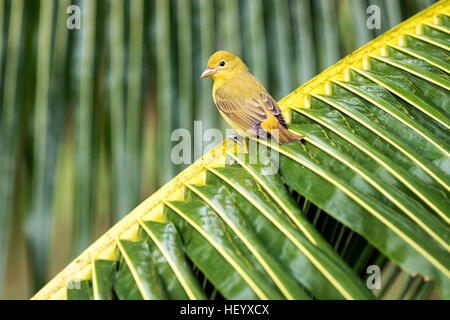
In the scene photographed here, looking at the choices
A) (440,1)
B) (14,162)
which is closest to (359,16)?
(440,1)

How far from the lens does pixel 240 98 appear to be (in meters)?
1.71

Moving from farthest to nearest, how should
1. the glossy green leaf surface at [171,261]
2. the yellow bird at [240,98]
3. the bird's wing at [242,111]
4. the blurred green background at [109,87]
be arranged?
the bird's wing at [242,111], the yellow bird at [240,98], the blurred green background at [109,87], the glossy green leaf surface at [171,261]

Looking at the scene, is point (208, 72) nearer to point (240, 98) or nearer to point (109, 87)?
point (240, 98)

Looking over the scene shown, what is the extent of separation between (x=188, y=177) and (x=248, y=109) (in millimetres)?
595

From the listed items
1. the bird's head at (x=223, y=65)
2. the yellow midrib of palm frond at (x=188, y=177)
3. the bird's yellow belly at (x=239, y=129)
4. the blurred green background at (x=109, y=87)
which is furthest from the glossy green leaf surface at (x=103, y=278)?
the bird's head at (x=223, y=65)

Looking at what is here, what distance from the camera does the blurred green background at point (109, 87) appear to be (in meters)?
1.25

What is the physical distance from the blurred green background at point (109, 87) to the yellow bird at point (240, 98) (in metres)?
0.06

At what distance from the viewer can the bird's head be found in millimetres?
1641

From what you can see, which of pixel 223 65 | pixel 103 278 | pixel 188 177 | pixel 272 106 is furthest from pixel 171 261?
pixel 223 65

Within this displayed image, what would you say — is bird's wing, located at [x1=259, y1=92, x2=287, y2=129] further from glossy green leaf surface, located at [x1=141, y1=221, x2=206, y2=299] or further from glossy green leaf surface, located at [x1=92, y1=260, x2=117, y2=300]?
glossy green leaf surface, located at [x1=92, y1=260, x2=117, y2=300]

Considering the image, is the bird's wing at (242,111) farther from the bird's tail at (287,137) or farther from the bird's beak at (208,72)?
the bird's tail at (287,137)

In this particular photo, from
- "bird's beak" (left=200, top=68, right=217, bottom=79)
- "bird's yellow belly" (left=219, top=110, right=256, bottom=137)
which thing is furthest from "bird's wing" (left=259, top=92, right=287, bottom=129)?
"bird's beak" (left=200, top=68, right=217, bottom=79)

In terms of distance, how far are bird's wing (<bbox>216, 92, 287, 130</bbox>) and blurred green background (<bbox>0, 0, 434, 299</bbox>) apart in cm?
6
